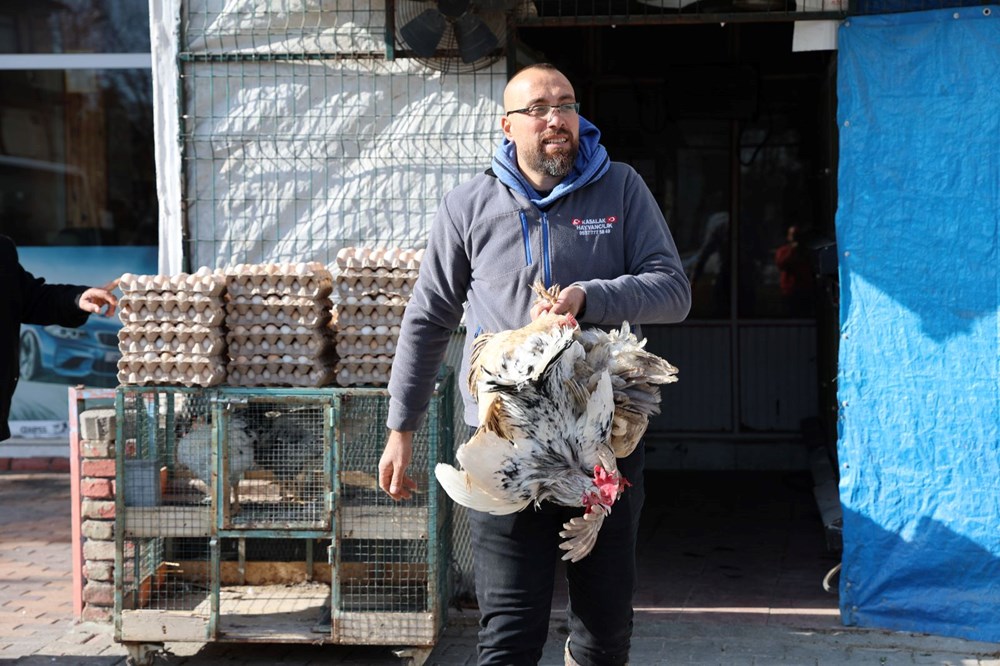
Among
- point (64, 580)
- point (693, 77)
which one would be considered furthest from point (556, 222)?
point (693, 77)

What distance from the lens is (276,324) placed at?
5293 mm

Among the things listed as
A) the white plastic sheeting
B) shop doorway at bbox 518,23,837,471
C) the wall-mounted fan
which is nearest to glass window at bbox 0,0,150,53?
shop doorway at bbox 518,23,837,471

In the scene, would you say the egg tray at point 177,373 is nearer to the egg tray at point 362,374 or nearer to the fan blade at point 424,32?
the egg tray at point 362,374

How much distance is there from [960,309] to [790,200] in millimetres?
3955

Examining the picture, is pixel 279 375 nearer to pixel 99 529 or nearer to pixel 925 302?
pixel 99 529

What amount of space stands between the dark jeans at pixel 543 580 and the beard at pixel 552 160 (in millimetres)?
881

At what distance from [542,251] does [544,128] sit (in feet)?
1.16

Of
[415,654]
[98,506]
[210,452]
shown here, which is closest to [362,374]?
[210,452]

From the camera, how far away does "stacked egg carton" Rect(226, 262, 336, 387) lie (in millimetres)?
5266

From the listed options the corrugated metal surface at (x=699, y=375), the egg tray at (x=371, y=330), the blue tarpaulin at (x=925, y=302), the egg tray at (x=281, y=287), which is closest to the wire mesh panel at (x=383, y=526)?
the egg tray at (x=371, y=330)

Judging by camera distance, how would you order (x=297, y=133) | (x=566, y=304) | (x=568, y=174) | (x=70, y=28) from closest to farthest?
(x=566, y=304), (x=568, y=174), (x=297, y=133), (x=70, y=28)

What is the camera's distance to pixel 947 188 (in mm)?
A: 5402

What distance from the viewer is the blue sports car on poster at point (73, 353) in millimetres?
9094

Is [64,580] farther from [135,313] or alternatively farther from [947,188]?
[947,188]
